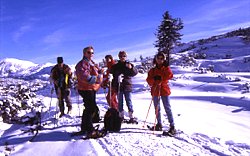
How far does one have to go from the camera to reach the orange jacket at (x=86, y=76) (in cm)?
731

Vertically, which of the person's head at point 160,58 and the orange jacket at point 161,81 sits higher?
the person's head at point 160,58

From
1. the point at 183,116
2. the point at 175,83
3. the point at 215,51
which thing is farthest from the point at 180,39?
the point at 183,116

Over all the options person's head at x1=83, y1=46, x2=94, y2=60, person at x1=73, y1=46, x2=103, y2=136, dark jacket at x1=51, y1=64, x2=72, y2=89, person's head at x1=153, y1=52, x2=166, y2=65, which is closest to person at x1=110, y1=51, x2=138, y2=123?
person's head at x1=153, y1=52, x2=166, y2=65

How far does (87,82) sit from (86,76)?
0.15m

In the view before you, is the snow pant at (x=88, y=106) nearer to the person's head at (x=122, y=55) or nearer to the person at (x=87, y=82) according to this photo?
the person at (x=87, y=82)

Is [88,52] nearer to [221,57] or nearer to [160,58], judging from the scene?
[160,58]

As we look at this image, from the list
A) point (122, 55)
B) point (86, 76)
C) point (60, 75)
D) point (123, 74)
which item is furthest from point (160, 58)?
point (60, 75)

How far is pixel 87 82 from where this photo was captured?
7355mm

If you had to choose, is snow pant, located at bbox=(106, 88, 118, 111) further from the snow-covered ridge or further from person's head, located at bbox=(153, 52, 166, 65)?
the snow-covered ridge

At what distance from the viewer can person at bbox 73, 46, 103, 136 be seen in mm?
7328

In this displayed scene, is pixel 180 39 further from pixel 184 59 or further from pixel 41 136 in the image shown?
pixel 41 136

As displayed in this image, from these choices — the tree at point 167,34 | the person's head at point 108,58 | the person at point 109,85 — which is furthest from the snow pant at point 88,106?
the tree at point 167,34

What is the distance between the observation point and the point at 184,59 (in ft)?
138

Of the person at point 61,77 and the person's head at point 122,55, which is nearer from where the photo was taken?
the person's head at point 122,55
